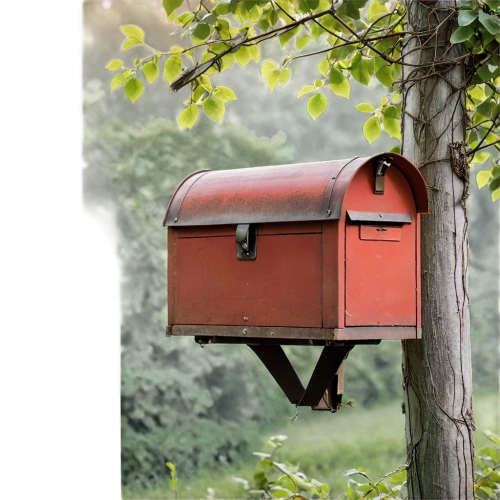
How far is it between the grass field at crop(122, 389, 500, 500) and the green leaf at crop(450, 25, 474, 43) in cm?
386

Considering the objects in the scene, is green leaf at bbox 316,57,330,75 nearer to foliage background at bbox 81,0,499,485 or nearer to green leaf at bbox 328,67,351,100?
green leaf at bbox 328,67,351,100

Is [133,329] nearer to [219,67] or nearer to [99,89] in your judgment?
[99,89]

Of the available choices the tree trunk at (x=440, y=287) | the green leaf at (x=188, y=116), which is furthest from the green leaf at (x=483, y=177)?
the green leaf at (x=188, y=116)

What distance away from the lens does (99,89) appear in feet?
19.7

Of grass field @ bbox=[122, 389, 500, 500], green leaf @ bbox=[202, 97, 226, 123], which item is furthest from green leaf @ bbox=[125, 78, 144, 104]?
grass field @ bbox=[122, 389, 500, 500]

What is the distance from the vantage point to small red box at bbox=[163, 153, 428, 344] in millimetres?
2121

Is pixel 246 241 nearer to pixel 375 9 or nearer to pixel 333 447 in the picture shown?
pixel 375 9

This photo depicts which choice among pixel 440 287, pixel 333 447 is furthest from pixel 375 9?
pixel 333 447

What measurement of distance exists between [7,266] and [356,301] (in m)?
1.00

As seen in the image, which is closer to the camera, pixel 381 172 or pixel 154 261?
pixel 381 172

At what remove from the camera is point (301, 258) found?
2174mm

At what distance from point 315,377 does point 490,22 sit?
1102mm

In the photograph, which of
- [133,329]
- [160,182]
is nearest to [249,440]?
[133,329]

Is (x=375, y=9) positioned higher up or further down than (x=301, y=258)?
higher up
